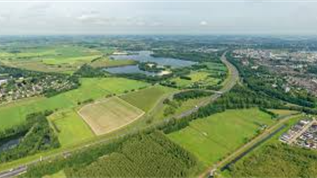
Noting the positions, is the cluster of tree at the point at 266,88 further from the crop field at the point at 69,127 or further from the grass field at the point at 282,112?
the crop field at the point at 69,127

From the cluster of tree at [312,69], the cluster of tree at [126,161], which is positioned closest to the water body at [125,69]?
the cluster of tree at [126,161]

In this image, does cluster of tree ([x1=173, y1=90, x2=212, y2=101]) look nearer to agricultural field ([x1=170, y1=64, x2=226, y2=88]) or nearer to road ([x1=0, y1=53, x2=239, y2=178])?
road ([x1=0, y1=53, x2=239, y2=178])

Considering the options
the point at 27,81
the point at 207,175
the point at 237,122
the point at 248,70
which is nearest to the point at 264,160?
the point at 207,175

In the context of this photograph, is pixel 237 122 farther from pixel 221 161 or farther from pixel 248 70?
pixel 248 70

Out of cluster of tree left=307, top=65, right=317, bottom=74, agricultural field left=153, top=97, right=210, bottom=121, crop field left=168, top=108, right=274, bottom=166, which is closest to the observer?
crop field left=168, top=108, right=274, bottom=166

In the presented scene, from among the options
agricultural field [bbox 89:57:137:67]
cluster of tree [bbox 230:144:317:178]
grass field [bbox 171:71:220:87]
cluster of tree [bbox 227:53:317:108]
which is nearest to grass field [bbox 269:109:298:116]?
cluster of tree [bbox 227:53:317:108]

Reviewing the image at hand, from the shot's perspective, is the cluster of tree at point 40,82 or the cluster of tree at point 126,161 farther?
the cluster of tree at point 40,82

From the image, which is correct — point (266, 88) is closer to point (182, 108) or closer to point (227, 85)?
point (227, 85)

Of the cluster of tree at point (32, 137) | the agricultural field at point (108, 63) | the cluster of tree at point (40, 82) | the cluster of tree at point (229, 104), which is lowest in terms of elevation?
the cluster of tree at point (32, 137)
